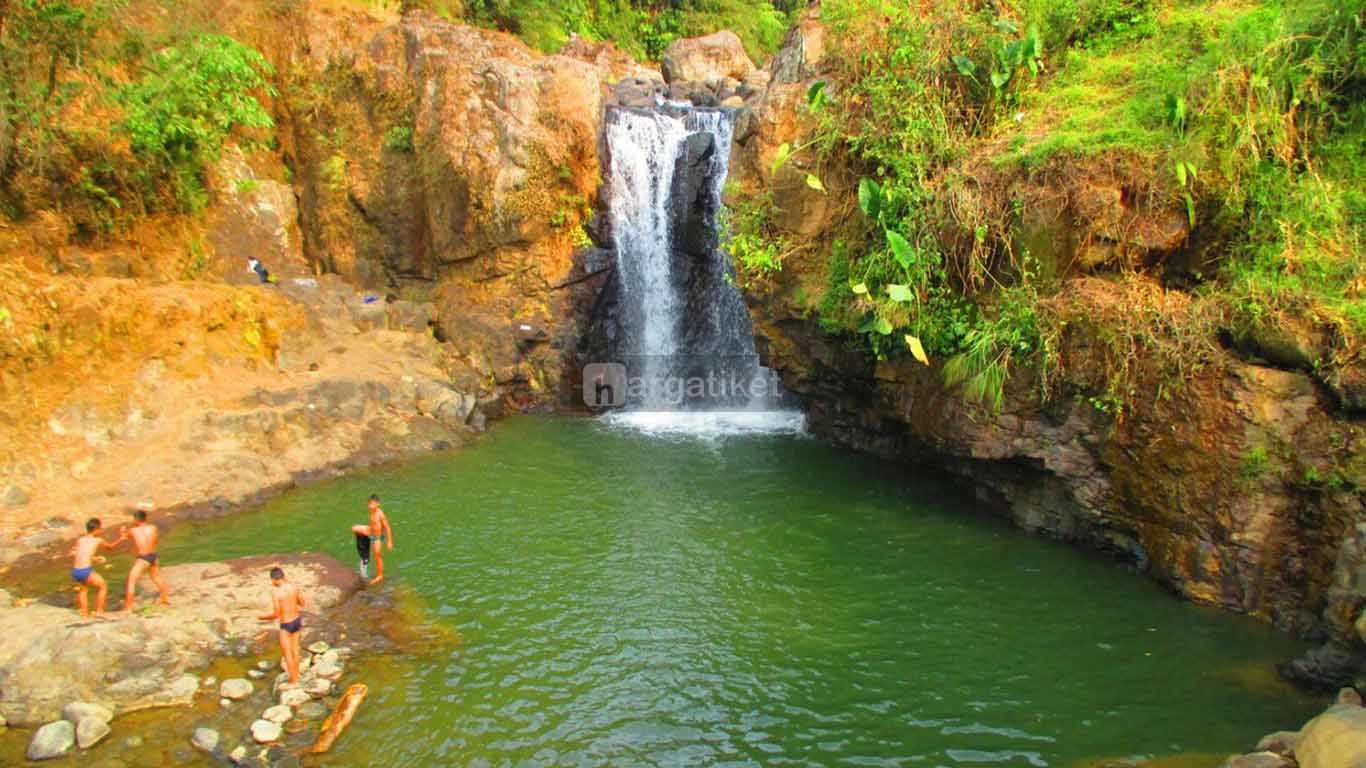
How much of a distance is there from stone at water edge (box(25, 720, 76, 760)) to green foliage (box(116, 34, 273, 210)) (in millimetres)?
13632

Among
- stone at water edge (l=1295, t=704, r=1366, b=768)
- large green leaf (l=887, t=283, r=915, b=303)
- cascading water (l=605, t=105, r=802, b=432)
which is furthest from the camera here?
cascading water (l=605, t=105, r=802, b=432)

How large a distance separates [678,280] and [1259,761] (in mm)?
17667

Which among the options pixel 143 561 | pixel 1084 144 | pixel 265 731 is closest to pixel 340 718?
pixel 265 731

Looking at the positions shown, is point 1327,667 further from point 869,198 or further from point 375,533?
point 375,533

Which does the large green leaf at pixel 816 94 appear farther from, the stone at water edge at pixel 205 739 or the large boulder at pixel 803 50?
the stone at water edge at pixel 205 739

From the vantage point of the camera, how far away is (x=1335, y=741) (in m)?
5.91

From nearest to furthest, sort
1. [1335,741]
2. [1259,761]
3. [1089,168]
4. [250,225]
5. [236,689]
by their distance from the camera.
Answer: [1335,741] → [1259,761] → [236,689] → [1089,168] → [250,225]

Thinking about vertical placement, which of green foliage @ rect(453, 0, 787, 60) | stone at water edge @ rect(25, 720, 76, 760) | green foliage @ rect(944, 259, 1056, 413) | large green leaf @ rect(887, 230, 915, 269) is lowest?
stone at water edge @ rect(25, 720, 76, 760)

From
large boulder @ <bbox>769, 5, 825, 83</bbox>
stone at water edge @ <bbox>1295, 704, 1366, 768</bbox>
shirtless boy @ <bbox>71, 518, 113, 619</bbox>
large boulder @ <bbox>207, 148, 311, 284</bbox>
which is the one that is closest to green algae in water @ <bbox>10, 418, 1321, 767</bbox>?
stone at water edge @ <bbox>1295, 704, 1366, 768</bbox>

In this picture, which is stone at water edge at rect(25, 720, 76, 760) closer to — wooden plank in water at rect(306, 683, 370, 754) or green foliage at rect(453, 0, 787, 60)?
wooden plank in water at rect(306, 683, 370, 754)

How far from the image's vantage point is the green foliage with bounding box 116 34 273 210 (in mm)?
16484

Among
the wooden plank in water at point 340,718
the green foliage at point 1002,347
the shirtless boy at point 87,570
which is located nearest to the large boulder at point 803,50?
the green foliage at point 1002,347

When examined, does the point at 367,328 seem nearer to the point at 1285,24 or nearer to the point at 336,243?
the point at 336,243

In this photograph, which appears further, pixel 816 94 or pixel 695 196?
pixel 695 196
